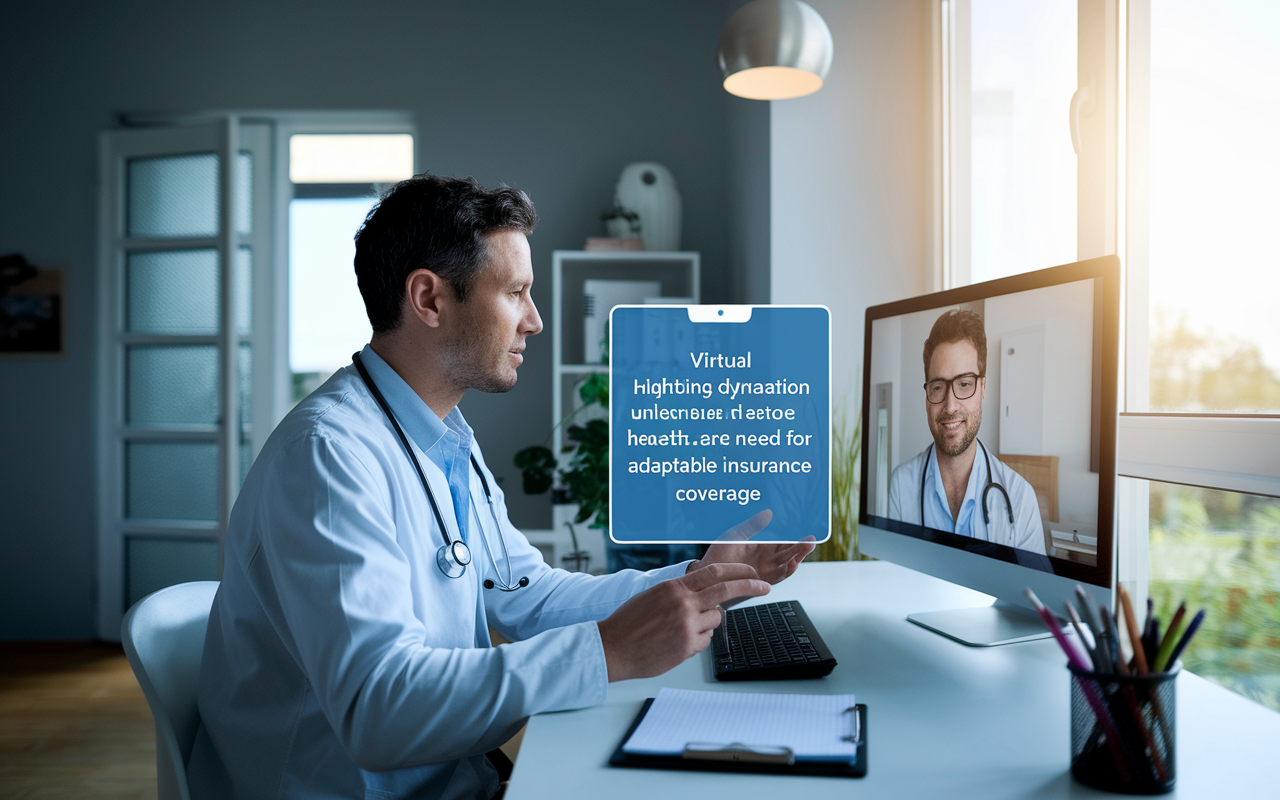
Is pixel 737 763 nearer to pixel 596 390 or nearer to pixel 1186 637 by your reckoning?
pixel 1186 637

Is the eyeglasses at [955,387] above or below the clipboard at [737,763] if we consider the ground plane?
above

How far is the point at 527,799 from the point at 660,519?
884 mm

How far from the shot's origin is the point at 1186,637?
0.63 m

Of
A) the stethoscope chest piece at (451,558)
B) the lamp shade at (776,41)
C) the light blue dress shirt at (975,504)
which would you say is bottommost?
the stethoscope chest piece at (451,558)

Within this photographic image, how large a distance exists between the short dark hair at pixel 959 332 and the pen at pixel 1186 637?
484 mm

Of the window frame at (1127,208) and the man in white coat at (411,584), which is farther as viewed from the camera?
the window frame at (1127,208)

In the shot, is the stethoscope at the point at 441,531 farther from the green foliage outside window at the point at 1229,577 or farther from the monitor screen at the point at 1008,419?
the green foliage outside window at the point at 1229,577

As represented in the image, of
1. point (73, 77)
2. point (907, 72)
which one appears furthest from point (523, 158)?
point (73, 77)

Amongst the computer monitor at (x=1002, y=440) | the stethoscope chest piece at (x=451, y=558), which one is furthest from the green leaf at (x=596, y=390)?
the stethoscope chest piece at (x=451, y=558)

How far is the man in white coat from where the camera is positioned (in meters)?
0.79

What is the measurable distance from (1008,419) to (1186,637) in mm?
429

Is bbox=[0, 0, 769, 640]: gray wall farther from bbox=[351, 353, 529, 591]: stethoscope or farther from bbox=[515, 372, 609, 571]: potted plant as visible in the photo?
bbox=[351, 353, 529, 591]: stethoscope

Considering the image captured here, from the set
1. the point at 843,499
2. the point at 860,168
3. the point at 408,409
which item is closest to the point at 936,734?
the point at 408,409

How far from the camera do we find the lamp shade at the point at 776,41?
1.59 m
